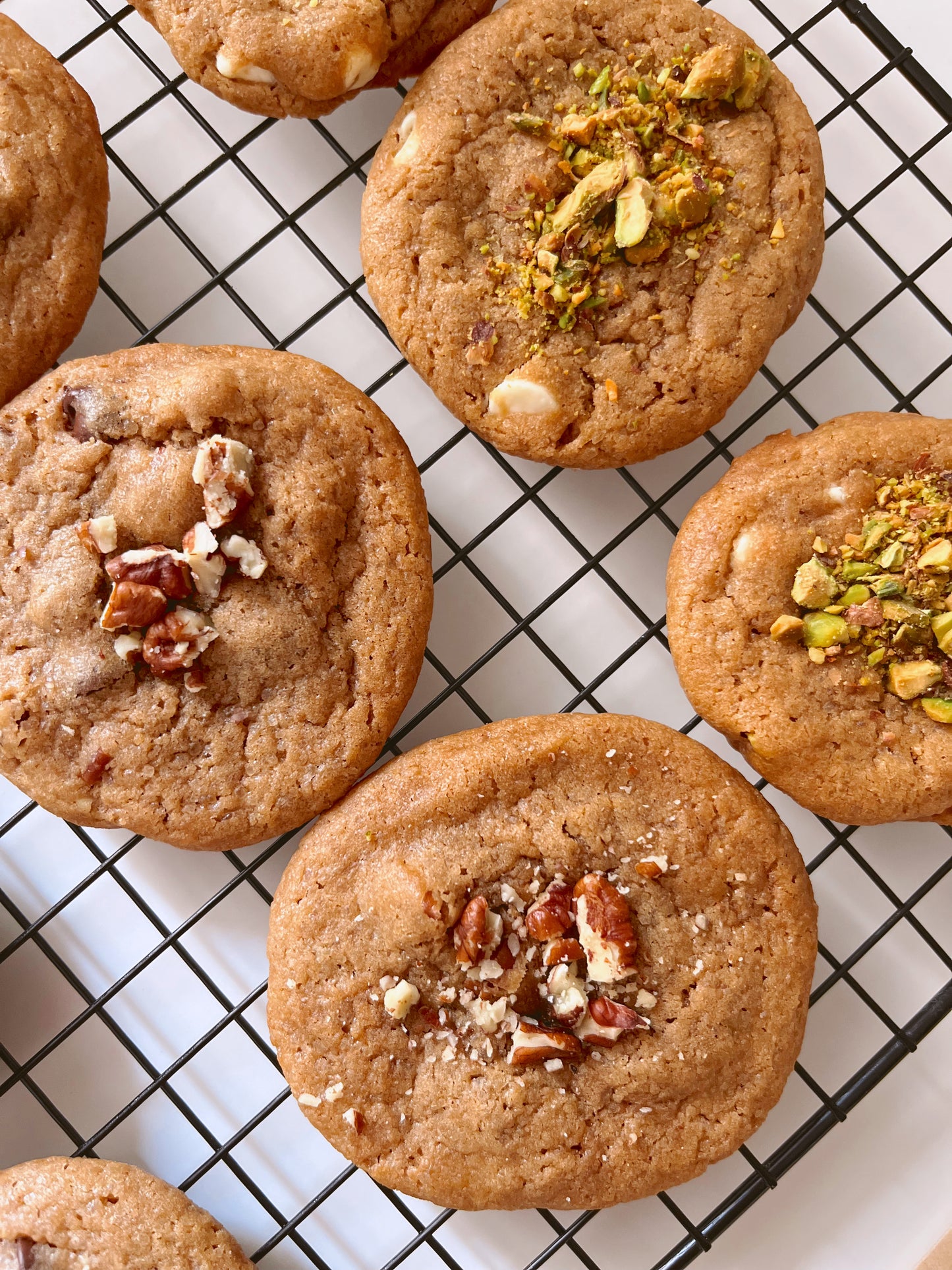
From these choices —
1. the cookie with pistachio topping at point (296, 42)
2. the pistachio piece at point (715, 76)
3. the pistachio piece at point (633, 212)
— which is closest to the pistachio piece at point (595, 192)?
the pistachio piece at point (633, 212)

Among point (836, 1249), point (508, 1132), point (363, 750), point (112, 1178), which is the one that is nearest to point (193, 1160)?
point (112, 1178)

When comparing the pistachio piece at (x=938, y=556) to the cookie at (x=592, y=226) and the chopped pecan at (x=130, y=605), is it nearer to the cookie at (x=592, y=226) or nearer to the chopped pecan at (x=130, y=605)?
the cookie at (x=592, y=226)

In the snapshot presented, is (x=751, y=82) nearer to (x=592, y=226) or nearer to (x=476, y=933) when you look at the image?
(x=592, y=226)

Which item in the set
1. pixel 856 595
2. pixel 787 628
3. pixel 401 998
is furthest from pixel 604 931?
pixel 856 595

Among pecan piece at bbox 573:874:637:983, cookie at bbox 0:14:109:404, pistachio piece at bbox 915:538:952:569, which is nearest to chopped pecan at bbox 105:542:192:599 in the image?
cookie at bbox 0:14:109:404

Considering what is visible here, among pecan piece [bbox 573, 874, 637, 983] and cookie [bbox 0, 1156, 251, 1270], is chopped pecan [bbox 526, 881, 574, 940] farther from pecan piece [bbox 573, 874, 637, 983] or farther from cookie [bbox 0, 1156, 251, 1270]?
cookie [bbox 0, 1156, 251, 1270]

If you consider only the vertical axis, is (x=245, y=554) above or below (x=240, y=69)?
below

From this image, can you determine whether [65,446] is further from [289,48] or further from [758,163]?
[758,163]
